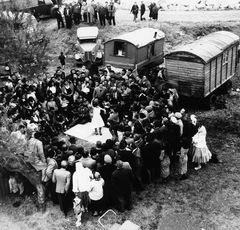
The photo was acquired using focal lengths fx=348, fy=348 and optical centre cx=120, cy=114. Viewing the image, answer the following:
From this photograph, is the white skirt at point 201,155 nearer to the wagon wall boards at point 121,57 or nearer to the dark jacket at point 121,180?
the dark jacket at point 121,180

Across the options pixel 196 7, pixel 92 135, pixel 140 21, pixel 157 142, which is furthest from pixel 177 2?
pixel 157 142

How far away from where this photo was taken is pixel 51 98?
44.9 feet

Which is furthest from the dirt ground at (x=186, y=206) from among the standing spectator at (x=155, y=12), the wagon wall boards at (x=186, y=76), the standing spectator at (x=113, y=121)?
the standing spectator at (x=155, y=12)

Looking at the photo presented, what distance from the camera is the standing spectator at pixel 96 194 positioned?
9.16 meters

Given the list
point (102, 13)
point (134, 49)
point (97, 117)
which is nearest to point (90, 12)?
point (102, 13)

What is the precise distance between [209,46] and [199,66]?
5.14 feet

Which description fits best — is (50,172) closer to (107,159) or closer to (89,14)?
(107,159)

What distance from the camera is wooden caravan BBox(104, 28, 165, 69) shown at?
18031 millimetres

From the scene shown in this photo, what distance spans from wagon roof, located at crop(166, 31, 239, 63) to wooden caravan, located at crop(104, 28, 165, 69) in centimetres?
250

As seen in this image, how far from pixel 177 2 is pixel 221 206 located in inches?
1082

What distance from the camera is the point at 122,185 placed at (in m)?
9.37

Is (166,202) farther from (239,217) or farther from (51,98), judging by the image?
(51,98)

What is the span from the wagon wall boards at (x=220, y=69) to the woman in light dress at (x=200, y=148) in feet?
15.8

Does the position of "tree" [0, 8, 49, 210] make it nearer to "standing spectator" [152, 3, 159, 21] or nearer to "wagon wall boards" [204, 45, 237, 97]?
"standing spectator" [152, 3, 159, 21]
